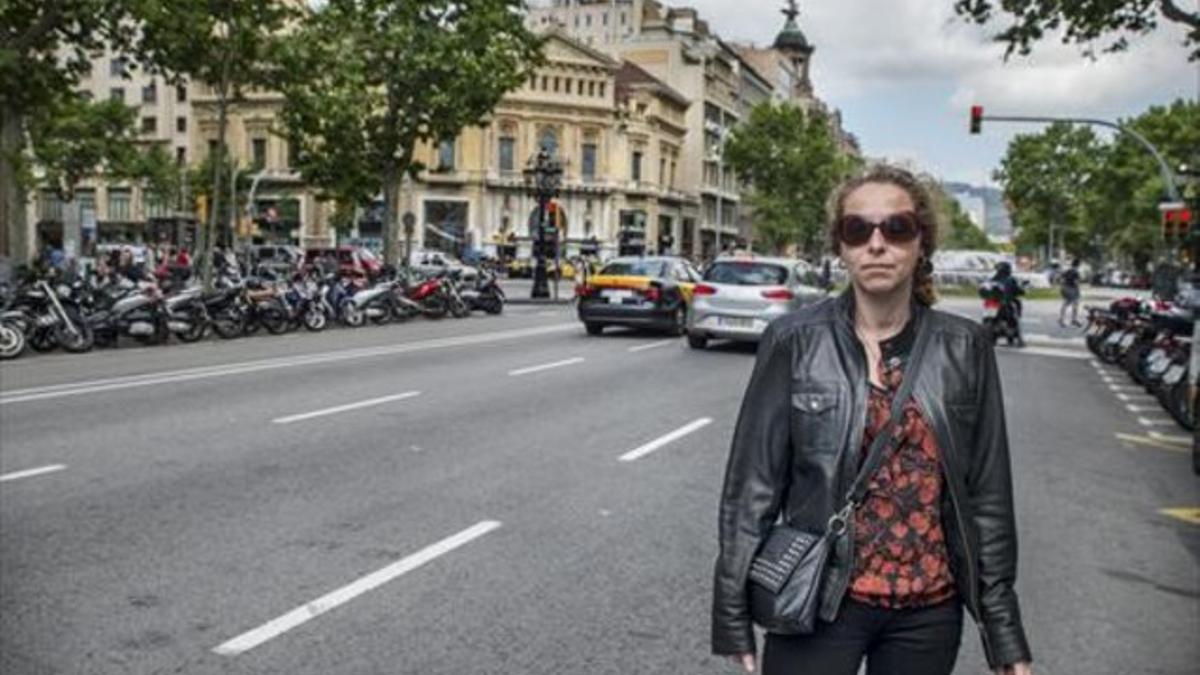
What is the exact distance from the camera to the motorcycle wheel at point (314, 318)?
81.3 ft

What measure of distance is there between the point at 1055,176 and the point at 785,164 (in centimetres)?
2985

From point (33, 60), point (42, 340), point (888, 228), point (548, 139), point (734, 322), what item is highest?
point (548, 139)

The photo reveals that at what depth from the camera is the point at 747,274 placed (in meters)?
19.9

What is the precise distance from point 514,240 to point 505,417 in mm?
73672

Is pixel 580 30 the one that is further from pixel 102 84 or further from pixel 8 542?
pixel 8 542

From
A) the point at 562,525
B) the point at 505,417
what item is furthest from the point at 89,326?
the point at 562,525

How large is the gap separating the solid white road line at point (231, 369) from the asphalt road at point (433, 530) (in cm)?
14

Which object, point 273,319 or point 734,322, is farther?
point 273,319

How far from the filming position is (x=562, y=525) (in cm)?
703

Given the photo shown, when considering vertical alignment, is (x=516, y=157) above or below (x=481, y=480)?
above

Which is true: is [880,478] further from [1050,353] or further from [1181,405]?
[1050,353]

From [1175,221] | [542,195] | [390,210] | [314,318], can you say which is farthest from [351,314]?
[1175,221]

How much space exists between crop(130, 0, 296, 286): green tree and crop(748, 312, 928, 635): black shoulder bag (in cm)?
2093

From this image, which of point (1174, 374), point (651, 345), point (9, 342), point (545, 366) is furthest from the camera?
point (651, 345)
